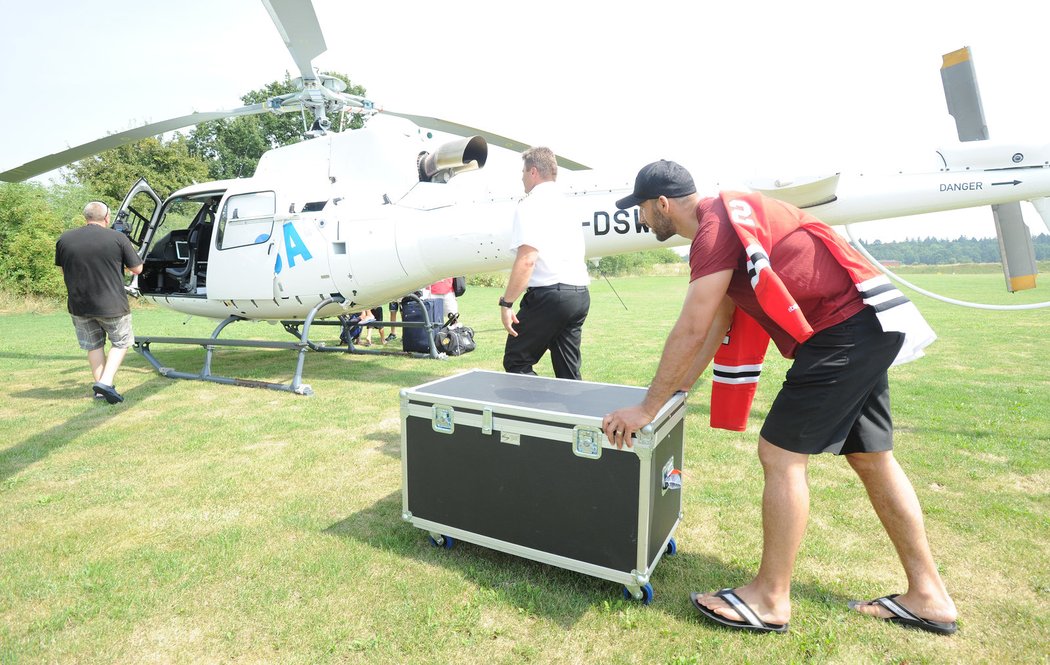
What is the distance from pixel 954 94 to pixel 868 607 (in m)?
4.91

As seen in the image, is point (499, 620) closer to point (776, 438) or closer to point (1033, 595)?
point (776, 438)

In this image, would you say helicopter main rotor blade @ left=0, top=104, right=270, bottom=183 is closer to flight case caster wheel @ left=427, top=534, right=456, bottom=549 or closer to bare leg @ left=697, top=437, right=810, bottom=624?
flight case caster wheel @ left=427, top=534, right=456, bottom=549

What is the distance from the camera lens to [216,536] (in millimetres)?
3039

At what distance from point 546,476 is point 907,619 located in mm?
1543

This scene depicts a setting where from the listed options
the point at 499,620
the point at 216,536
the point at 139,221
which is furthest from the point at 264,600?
the point at 139,221

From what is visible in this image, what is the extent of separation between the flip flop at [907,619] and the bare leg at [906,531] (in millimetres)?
18

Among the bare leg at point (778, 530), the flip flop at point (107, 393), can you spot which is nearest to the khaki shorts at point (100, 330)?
the flip flop at point (107, 393)

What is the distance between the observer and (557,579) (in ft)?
8.64

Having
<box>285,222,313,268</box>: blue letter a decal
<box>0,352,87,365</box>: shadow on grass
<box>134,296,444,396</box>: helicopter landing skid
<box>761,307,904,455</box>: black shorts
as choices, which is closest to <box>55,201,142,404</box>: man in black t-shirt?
<box>134,296,444,396</box>: helicopter landing skid

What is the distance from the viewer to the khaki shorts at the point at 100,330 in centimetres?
615

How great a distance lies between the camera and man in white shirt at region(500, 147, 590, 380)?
143 inches

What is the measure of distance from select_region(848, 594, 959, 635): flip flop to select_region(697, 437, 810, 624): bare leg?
1.32 ft

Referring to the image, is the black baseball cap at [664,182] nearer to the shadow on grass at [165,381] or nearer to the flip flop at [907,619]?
the flip flop at [907,619]

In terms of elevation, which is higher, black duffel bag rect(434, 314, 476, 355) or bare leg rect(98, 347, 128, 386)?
black duffel bag rect(434, 314, 476, 355)
